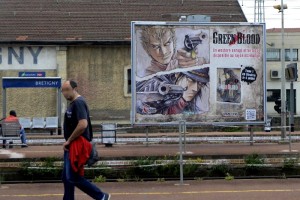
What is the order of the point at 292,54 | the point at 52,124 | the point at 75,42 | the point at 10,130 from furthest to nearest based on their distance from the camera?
the point at 292,54
the point at 75,42
the point at 52,124
the point at 10,130

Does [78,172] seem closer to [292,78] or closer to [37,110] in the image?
[292,78]

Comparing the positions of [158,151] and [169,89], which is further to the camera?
[169,89]

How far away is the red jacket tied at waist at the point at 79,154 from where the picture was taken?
8.55 metres

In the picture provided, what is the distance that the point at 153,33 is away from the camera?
17328 millimetres

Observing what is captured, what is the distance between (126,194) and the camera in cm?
1082

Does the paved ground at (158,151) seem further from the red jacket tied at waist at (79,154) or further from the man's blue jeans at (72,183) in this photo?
the red jacket tied at waist at (79,154)

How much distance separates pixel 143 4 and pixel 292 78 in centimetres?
2641

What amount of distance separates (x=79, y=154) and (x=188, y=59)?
9.32 meters

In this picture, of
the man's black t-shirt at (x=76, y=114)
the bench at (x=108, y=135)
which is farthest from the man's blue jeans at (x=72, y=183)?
the bench at (x=108, y=135)

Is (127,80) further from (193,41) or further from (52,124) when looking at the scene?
(193,41)

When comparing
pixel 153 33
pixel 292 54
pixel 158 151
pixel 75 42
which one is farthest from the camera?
pixel 292 54

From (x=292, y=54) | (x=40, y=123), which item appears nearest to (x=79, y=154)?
(x=40, y=123)

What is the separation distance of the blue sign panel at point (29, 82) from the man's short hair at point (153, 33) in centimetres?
1035

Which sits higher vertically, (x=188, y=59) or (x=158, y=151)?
(x=188, y=59)
